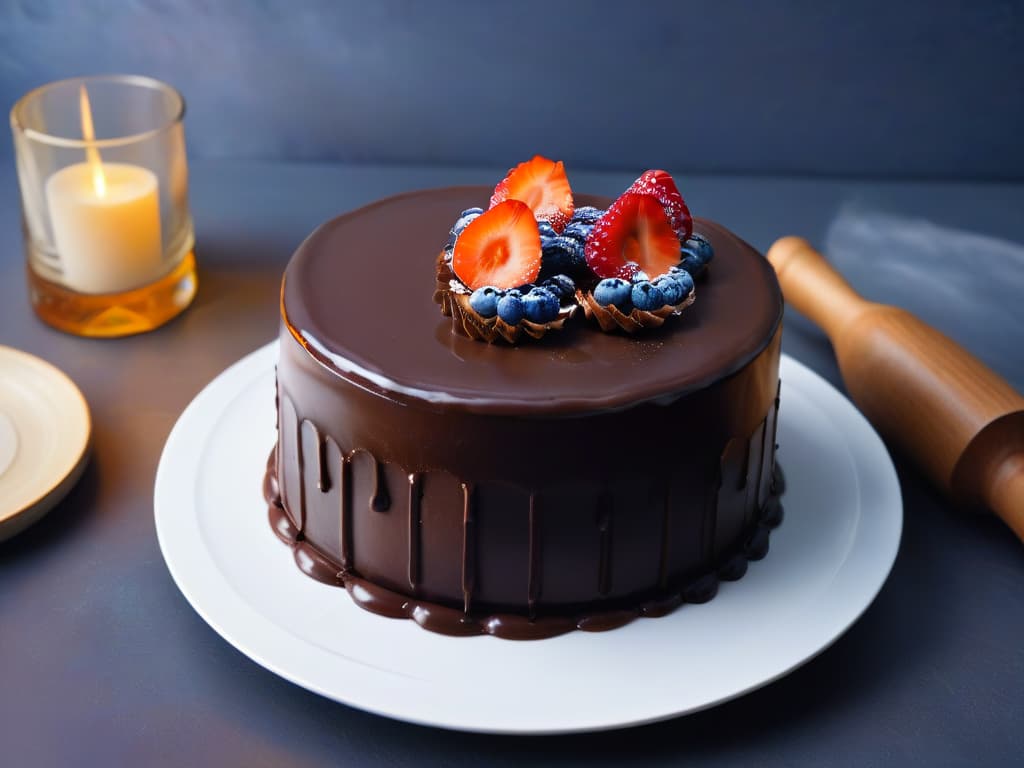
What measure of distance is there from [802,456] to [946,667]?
1.19 ft

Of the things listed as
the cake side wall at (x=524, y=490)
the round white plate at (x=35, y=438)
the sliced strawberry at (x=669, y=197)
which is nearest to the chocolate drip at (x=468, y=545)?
the cake side wall at (x=524, y=490)

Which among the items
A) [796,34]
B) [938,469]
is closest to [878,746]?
[938,469]

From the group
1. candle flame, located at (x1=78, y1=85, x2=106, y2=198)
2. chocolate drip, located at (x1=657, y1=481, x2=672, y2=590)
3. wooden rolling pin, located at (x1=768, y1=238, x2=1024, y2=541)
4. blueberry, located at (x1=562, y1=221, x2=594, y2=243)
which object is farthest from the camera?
candle flame, located at (x1=78, y1=85, x2=106, y2=198)

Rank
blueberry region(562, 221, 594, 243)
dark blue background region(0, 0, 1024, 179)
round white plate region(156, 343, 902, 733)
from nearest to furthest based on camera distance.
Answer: round white plate region(156, 343, 902, 733), blueberry region(562, 221, 594, 243), dark blue background region(0, 0, 1024, 179)

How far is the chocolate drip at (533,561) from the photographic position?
55.2 inches

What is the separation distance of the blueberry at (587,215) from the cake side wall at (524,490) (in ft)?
0.91

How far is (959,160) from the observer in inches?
108

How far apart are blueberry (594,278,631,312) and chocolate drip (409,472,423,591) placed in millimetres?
292

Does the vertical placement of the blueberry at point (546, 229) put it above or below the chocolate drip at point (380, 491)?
above

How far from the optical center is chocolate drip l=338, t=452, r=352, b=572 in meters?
1.48

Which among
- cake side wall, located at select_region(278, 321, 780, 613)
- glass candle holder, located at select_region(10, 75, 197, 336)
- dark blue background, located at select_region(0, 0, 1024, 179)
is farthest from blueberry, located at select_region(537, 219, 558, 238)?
dark blue background, located at select_region(0, 0, 1024, 179)

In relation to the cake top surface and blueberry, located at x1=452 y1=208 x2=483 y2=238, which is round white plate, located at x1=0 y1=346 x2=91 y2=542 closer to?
the cake top surface

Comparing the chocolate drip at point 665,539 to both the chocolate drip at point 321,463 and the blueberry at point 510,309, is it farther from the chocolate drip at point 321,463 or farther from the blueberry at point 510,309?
the chocolate drip at point 321,463

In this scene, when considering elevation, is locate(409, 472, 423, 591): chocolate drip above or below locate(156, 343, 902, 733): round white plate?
above
